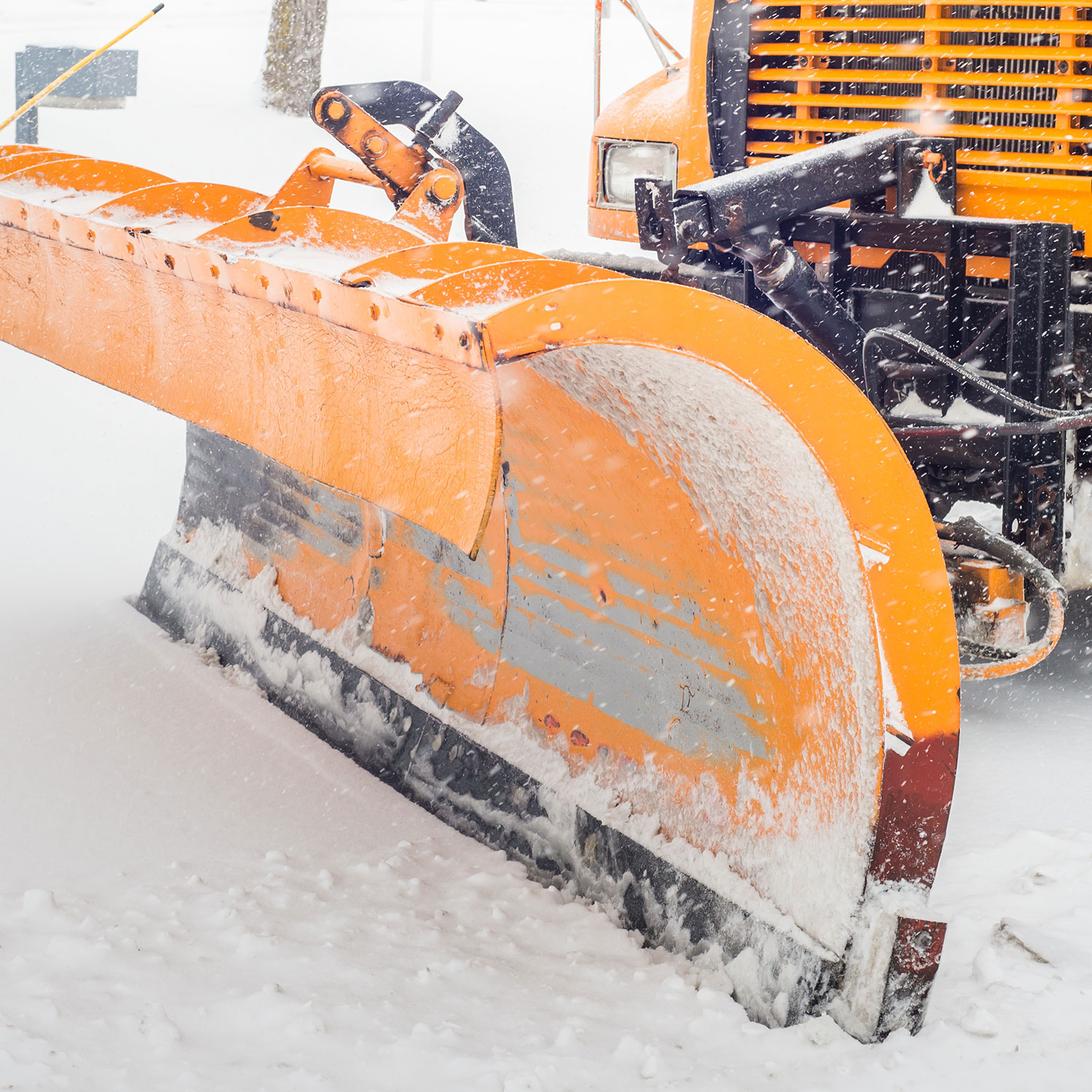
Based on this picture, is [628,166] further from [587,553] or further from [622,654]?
[622,654]

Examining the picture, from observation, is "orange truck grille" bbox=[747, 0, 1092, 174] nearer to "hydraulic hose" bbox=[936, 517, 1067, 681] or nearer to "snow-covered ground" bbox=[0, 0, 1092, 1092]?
"hydraulic hose" bbox=[936, 517, 1067, 681]

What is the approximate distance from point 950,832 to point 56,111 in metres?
13.9

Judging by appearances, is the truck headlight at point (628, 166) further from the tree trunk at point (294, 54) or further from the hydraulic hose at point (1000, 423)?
the tree trunk at point (294, 54)

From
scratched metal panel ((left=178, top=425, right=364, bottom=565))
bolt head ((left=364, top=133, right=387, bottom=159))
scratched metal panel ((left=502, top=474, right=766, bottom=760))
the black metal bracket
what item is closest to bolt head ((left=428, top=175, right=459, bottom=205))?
bolt head ((left=364, top=133, right=387, bottom=159))

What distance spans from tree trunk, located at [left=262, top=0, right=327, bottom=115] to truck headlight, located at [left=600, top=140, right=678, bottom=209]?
38.2 feet

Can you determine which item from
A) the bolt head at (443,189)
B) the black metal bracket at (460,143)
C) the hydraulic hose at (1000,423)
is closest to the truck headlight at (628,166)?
the black metal bracket at (460,143)

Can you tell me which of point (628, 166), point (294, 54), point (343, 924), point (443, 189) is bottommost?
point (343, 924)

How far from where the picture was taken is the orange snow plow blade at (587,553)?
195 cm

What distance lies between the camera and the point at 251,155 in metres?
14.2

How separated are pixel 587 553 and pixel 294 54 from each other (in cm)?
1398

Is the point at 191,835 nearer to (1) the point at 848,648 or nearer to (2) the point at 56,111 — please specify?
(1) the point at 848,648

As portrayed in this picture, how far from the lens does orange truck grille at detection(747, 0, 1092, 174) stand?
3121 mm

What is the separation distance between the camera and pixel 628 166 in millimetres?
4285

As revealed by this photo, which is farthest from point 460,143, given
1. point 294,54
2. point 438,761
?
point 294,54
